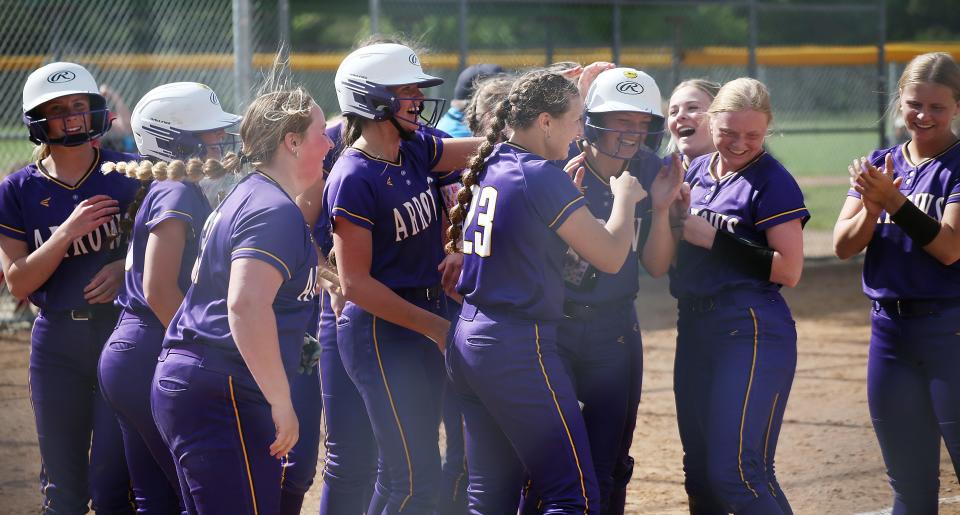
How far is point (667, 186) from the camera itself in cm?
401

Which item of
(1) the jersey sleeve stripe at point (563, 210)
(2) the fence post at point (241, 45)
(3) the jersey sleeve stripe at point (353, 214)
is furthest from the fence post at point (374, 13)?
(1) the jersey sleeve stripe at point (563, 210)

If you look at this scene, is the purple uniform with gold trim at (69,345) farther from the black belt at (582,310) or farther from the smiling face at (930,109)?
the smiling face at (930,109)

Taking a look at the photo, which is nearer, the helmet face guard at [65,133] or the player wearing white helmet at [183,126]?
the player wearing white helmet at [183,126]

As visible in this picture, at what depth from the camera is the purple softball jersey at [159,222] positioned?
3531mm

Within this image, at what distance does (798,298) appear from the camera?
36.9 feet

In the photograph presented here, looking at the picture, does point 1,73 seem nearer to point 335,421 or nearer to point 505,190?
point 335,421

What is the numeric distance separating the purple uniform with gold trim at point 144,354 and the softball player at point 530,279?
0.94m

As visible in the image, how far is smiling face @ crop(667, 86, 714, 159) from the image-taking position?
4.61 metres

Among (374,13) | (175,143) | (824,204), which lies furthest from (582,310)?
(824,204)

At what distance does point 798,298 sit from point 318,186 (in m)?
7.94

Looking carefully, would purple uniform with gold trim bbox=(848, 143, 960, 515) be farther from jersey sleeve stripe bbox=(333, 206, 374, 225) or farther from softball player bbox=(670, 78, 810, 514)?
jersey sleeve stripe bbox=(333, 206, 374, 225)

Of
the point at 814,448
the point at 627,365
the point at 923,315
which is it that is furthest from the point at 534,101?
the point at 814,448

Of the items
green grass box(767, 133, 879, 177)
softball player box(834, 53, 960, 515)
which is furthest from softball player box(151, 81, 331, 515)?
green grass box(767, 133, 879, 177)

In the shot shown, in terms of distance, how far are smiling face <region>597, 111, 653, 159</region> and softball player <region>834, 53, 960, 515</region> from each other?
836 mm
